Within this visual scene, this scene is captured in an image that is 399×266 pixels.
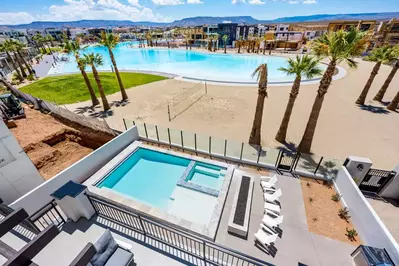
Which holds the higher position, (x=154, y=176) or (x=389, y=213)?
(x=389, y=213)

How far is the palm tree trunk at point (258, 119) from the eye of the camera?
10.3 m

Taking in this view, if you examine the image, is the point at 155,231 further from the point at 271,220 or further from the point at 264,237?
Answer: the point at 271,220

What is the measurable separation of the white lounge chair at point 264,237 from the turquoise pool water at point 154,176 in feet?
10.2

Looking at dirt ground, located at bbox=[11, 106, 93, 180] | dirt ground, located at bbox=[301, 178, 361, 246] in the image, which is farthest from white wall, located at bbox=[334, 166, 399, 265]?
dirt ground, located at bbox=[11, 106, 93, 180]

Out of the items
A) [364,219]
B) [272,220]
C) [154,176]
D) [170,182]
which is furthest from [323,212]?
[154,176]

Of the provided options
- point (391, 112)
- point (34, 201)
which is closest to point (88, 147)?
point (34, 201)

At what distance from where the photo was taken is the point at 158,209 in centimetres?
749

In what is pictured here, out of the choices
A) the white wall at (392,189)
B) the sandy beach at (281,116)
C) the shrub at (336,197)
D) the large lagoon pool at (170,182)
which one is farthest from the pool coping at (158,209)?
the white wall at (392,189)

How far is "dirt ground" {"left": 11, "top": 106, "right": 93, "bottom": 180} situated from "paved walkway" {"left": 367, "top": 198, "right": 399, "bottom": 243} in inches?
620

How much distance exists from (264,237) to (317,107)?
24.7ft

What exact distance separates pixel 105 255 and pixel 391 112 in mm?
23746

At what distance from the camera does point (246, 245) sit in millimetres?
6184

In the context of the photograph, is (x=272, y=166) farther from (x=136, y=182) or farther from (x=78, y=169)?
(x=78, y=169)

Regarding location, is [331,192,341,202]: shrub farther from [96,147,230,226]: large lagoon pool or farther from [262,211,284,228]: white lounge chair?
[96,147,230,226]: large lagoon pool
